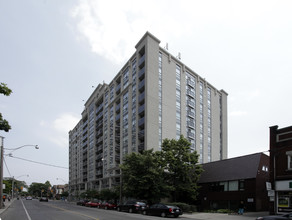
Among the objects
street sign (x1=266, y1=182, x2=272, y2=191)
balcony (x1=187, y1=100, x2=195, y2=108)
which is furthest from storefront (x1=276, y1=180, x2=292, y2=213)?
balcony (x1=187, y1=100, x2=195, y2=108)

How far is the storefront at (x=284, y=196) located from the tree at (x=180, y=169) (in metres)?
12.2

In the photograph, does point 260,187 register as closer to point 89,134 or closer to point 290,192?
point 290,192

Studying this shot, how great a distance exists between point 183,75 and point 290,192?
4234 centimetres

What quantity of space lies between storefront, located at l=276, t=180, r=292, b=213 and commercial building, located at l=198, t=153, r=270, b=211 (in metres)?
6.98

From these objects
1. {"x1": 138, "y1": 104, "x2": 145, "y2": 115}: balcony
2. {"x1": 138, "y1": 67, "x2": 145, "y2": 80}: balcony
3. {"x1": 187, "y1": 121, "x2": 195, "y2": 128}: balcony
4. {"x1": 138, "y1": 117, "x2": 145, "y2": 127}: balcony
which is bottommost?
{"x1": 138, "y1": 117, "x2": 145, "y2": 127}: balcony

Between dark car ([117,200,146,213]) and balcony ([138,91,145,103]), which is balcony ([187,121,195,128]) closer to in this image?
balcony ([138,91,145,103])

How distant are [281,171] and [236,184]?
1047 centimetres

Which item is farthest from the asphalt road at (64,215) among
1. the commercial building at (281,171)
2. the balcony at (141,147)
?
the balcony at (141,147)

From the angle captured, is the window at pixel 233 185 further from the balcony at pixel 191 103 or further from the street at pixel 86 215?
the balcony at pixel 191 103

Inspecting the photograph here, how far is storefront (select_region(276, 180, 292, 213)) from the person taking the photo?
79.1 ft

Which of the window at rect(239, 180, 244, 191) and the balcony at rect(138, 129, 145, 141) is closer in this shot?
the window at rect(239, 180, 244, 191)

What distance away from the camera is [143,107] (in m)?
54.1

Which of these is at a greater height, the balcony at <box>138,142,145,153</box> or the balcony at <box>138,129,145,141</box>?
the balcony at <box>138,129,145,141</box>

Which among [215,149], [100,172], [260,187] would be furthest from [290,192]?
[100,172]
